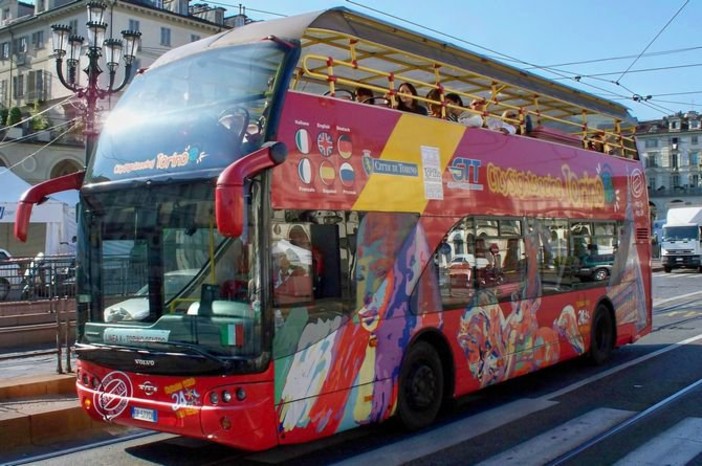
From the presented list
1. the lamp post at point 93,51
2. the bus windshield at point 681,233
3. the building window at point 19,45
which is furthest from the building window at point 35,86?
the bus windshield at point 681,233

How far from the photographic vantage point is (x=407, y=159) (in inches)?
295

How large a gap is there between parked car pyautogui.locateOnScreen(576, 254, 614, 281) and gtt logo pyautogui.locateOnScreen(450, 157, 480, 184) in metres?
3.10

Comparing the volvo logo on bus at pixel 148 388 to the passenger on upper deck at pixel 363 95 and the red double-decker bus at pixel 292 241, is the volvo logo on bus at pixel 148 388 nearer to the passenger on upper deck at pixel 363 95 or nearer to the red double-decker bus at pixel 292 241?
the red double-decker bus at pixel 292 241

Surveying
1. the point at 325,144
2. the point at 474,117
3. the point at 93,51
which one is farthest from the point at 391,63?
the point at 93,51

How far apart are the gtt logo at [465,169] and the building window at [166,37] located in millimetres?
53445

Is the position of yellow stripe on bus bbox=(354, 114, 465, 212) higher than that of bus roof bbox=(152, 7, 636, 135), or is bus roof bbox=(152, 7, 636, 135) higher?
bus roof bbox=(152, 7, 636, 135)

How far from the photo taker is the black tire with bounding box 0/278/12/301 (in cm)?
1339

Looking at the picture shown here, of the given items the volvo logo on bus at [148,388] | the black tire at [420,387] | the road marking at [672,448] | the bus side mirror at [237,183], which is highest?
the bus side mirror at [237,183]

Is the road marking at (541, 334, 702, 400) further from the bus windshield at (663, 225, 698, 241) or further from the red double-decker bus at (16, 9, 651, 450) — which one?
the bus windshield at (663, 225, 698, 241)

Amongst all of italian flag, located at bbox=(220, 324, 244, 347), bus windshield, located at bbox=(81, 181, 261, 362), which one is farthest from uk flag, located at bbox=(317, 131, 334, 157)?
italian flag, located at bbox=(220, 324, 244, 347)

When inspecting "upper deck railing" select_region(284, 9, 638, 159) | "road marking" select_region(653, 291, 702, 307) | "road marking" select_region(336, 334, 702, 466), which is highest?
"upper deck railing" select_region(284, 9, 638, 159)

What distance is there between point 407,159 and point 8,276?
9.21 metres

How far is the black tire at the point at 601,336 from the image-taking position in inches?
443

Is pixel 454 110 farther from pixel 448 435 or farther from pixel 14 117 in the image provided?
pixel 14 117
